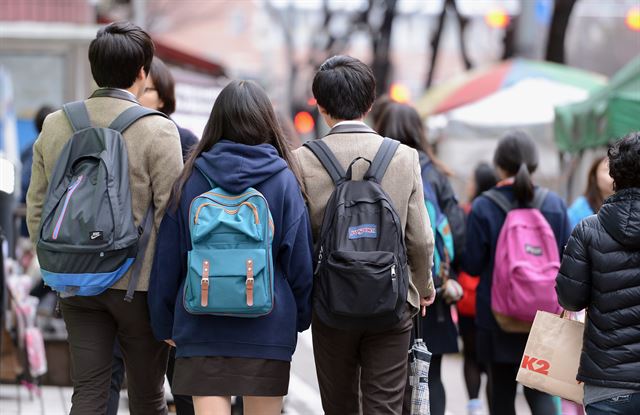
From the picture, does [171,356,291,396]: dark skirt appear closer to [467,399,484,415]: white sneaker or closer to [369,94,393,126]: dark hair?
[369,94,393,126]: dark hair

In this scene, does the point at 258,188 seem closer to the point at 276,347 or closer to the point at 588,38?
the point at 276,347

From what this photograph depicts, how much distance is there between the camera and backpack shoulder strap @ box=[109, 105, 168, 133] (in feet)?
14.7

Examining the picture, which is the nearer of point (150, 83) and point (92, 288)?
point (92, 288)

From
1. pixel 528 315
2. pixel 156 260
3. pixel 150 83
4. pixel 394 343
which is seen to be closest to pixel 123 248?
pixel 156 260

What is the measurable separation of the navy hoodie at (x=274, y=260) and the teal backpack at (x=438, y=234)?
1.69 m

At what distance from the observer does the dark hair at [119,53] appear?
14.9ft

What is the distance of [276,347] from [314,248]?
1.53 ft

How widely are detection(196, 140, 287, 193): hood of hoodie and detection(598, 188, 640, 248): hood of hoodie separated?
4.26ft

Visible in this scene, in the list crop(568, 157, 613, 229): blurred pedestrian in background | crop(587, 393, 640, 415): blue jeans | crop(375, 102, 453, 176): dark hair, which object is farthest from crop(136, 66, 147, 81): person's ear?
crop(568, 157, 613, 229): blurred pedestrian in background

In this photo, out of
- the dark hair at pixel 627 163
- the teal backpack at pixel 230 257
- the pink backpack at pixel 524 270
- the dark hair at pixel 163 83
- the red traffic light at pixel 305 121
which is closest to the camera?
the teal backpack at pixel 230 257

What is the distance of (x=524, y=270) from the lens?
5855mm

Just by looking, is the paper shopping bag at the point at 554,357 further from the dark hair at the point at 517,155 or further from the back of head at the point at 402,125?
A: the back of head at the point at 402,125

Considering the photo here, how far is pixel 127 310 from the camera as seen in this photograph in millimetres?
4438

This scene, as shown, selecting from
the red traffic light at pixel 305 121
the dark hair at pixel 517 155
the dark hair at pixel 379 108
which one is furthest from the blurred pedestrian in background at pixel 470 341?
the red traffic light at pixel 305 121
